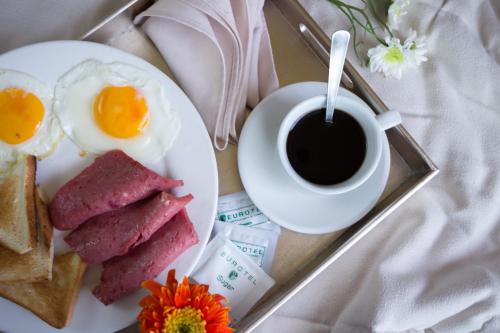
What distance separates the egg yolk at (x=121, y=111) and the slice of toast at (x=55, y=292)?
26 centimetres

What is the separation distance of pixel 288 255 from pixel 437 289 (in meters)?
0.35

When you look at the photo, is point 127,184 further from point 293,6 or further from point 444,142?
point 444,142

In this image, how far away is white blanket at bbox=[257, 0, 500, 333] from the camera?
3.66ft

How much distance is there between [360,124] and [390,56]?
240 millimetres

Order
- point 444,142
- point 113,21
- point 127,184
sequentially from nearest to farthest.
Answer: point 127,184 < point 113,21 < point 444,142

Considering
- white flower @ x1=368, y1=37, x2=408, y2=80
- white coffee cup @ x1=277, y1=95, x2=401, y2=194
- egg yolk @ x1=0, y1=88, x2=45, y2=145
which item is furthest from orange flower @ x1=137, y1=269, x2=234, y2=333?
white flower @ x1=368, y1=37, x2=408, y2=80

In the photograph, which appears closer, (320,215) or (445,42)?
(320,215)

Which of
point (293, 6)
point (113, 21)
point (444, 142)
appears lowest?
point (444, 142)

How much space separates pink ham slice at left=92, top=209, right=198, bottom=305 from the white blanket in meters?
0.34

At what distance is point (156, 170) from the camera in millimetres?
1021

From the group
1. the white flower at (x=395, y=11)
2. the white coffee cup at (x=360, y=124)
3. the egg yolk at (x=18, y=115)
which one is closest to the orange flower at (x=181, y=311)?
the white coffee cup at (x=360, y=124)

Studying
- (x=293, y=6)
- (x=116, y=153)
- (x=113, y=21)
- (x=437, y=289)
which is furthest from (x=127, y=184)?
(x=437, y=289)

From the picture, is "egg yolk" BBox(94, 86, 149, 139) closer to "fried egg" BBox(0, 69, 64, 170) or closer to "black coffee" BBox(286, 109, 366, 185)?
"fried egg" BBox(0, 69, 64, 170)

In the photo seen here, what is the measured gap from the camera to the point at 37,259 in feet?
3.12
